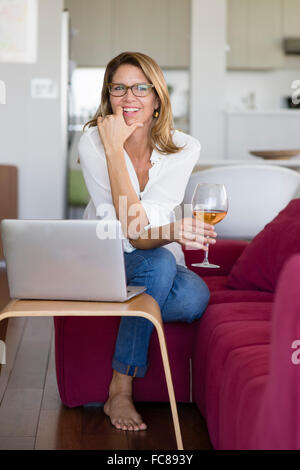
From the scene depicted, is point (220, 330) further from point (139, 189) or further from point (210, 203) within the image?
point (139, 189)

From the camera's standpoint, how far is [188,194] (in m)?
3.09

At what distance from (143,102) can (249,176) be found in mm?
1333

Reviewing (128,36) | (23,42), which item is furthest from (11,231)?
(128,36)

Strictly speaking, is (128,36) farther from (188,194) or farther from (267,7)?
(188,194)

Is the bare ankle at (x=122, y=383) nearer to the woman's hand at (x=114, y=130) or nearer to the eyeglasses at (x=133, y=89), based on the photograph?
the woman's hand at (x=114, y=130)

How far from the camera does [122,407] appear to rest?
1755 mm

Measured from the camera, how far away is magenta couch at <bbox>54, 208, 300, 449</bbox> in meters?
0.96

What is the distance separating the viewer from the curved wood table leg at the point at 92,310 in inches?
53.0

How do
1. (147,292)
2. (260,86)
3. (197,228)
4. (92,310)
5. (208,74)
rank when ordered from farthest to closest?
(260,86), (208,74), (147,292), (197,228), (92,310)

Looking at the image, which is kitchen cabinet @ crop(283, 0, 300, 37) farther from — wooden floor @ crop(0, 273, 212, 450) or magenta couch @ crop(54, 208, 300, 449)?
wooden floor @ crop(0, 273, 212, 450)

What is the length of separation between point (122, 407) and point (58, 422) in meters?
0.20

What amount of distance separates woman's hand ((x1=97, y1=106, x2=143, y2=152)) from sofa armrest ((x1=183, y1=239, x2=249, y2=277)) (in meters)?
0.68

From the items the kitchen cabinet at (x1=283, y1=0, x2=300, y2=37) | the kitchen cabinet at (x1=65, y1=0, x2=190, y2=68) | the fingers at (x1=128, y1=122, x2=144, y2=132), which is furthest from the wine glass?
the kitchen cabinet at (x1=283, y1=0, x2=300, y2=37)

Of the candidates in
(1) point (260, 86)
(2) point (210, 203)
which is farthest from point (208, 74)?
(2) point (210, 203)
